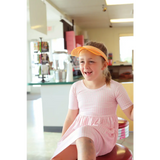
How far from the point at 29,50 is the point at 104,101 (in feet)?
23.1

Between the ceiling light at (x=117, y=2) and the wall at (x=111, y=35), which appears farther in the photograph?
the wall at (x=111, y=35)

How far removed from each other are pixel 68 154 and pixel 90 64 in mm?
536

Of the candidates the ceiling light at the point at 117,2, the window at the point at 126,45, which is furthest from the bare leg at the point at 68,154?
the window at the point at 126,45

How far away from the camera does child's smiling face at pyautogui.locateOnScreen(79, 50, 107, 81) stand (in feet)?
4.20

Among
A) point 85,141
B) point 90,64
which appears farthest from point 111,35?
point 85,141

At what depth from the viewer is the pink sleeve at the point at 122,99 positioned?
4.08 feet

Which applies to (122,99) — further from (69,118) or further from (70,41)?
(70,41)

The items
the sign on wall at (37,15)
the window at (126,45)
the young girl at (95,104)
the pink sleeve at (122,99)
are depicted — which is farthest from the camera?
the window at (126,45)

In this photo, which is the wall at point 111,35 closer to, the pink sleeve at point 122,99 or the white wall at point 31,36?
the white wall at point 31,36

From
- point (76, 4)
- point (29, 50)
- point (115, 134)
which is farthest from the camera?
point (29, 50)

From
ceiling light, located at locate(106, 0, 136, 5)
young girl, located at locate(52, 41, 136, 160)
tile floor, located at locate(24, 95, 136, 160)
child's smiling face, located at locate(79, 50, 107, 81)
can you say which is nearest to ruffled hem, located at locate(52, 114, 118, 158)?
young girl, located at locate(52, 41, 136, 160)

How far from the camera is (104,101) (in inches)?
50.9

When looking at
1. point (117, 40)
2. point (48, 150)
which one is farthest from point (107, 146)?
point (117, 40)
